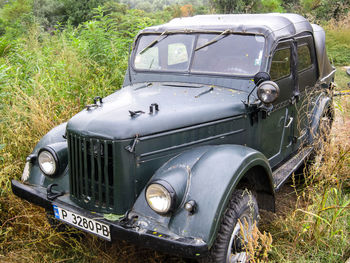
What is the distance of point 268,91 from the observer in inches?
118

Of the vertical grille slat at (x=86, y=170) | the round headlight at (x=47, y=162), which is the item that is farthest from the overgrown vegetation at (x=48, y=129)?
the vertical grille slat at (x=86, y=170)

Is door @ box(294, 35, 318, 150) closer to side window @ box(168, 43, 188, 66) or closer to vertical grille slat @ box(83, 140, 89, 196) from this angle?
side window @ box(168, 43, 188, 66)

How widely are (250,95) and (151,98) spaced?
3.13ft

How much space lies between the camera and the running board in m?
3.60

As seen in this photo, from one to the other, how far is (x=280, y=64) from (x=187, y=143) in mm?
1557

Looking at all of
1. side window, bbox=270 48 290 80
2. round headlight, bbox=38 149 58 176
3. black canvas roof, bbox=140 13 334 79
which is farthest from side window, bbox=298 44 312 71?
round headlight, bbox=38 149 58 176

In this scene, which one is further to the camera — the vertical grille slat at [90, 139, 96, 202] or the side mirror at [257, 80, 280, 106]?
the side mirror at [257, 80, 280, 106]

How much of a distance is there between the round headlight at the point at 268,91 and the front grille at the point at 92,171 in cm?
138

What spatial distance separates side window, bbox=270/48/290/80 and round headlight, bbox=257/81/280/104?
1.98ft

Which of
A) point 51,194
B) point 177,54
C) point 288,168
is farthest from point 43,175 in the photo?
point 288,168

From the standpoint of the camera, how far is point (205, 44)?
3.63m

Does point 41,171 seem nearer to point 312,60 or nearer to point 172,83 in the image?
point 172,83

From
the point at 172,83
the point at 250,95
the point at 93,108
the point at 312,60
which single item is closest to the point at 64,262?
the point at 93,108

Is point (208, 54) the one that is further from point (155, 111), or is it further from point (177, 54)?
point (155, 111)
